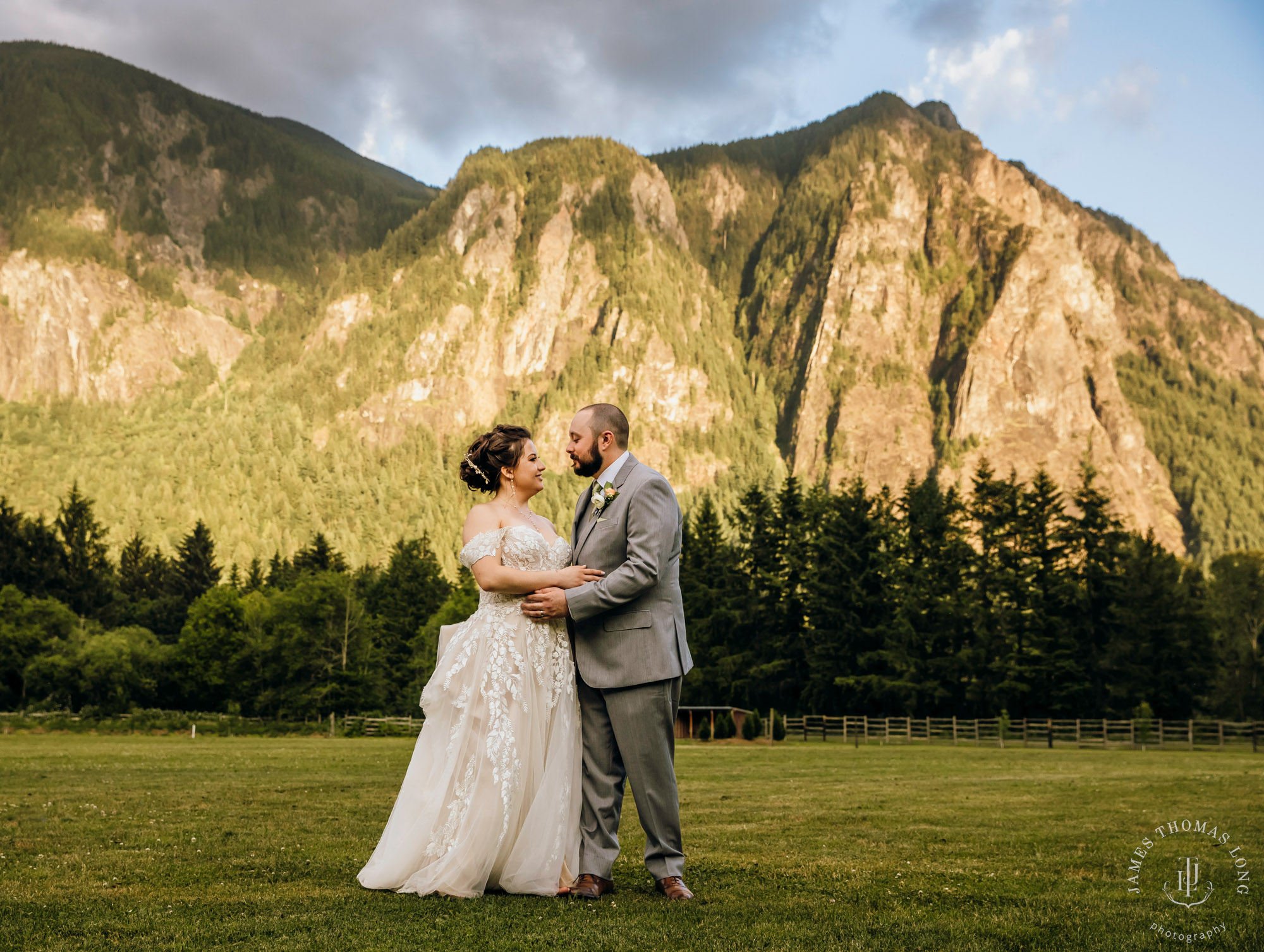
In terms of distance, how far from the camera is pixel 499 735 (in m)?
6.53

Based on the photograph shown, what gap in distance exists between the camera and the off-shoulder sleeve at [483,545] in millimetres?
6699

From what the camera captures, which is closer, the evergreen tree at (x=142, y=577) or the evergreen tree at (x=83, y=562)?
the evergreen tree at (x=83, y=562)

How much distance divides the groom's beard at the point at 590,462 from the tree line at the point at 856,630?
4458 cm

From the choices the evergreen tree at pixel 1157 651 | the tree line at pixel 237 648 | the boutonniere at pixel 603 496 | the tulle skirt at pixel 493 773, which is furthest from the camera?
the tree line at pixel 237 648

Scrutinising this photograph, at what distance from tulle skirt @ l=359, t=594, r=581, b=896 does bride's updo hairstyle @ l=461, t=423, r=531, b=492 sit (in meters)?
0.85

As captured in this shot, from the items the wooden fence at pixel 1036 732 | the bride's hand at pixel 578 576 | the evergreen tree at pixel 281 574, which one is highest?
the evergreen tree at pixel 281 574

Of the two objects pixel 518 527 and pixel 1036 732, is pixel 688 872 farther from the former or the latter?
pixel 1036 732

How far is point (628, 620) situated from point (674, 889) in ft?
5.32

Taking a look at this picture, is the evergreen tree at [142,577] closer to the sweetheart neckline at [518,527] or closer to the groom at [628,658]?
the sweetheart neckline at [518,527]

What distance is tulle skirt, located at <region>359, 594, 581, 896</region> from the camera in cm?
623

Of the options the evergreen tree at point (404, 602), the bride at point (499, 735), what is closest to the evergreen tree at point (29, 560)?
the evergreen tree at point (404, 602)

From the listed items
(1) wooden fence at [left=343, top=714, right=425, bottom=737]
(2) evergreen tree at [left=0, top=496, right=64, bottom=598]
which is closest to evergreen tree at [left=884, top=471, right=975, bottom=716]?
(1) wooden fence at [left=343, top=714, right=425, bottom=737]

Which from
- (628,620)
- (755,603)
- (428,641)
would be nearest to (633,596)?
(628,620)

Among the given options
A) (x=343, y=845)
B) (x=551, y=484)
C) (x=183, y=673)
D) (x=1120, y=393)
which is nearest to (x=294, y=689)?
(x=183, y=673)
